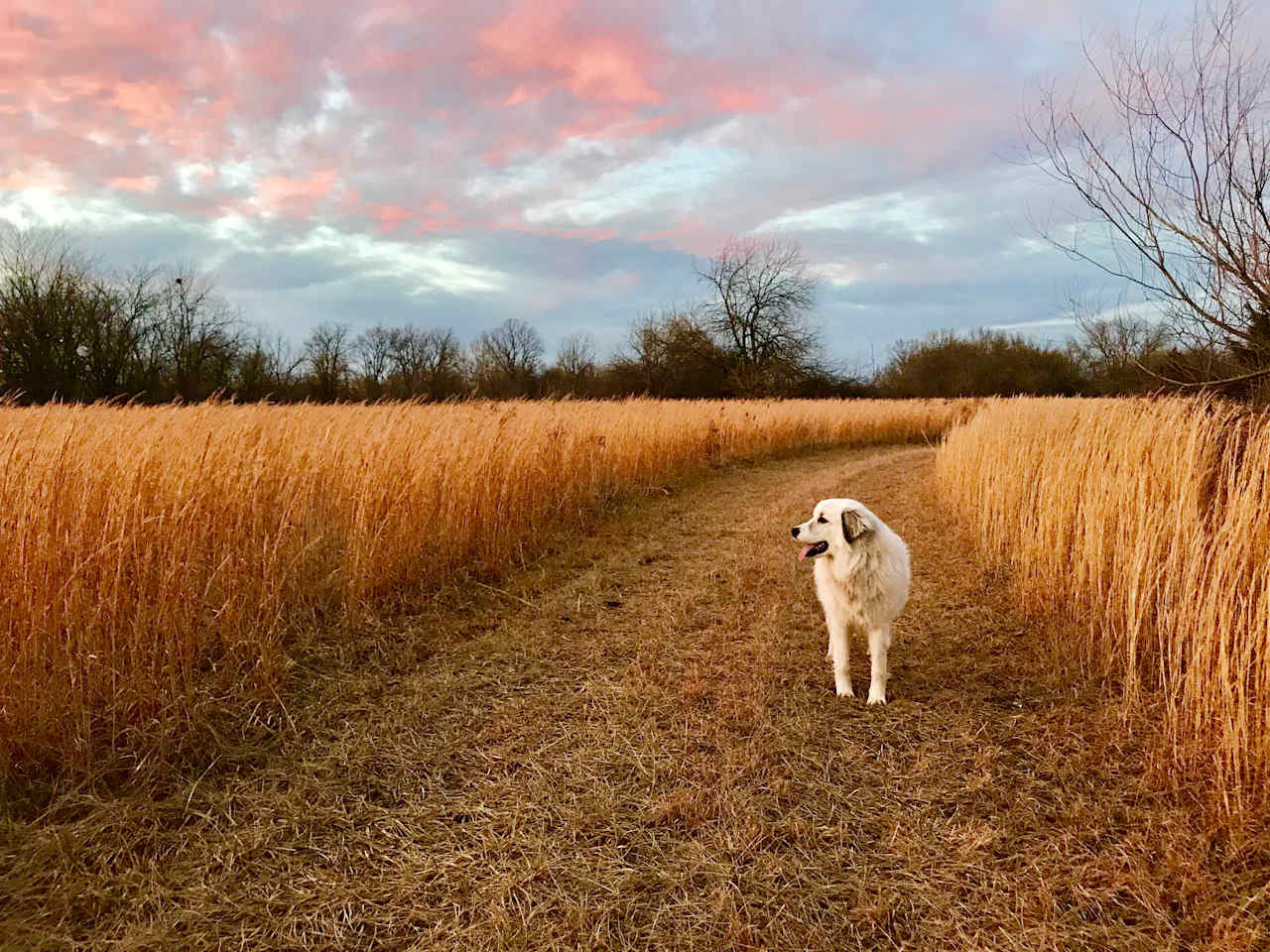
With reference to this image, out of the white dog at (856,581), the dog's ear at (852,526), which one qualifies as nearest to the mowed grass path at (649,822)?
the white dog at (856,581)

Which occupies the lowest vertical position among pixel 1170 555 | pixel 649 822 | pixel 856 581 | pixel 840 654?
pixel 649 822

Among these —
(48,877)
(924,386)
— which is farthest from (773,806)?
(924,386)

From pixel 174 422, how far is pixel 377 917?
5.77 metres

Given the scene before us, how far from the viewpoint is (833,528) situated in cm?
370

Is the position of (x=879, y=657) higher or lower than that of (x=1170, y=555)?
lower

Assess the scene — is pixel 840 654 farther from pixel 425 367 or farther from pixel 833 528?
pixel 425 367

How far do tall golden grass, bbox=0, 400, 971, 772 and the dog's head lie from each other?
2955 mm

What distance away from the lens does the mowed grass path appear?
200cm

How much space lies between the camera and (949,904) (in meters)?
2.06

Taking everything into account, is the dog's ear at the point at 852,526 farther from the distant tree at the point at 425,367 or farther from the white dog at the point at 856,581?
the distant tree at the point at 425,367

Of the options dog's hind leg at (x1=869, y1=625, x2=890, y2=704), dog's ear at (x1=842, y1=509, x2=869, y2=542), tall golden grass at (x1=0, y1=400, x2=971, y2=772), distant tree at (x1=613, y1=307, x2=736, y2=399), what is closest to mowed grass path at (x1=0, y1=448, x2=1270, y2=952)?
dog's hind leg at (x1=869, y1=625, x2=890, y2=704)

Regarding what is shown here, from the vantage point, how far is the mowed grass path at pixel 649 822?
6.56 ft

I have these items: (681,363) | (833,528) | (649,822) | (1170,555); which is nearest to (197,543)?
(649,822)

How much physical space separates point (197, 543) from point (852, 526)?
11.9 feet
